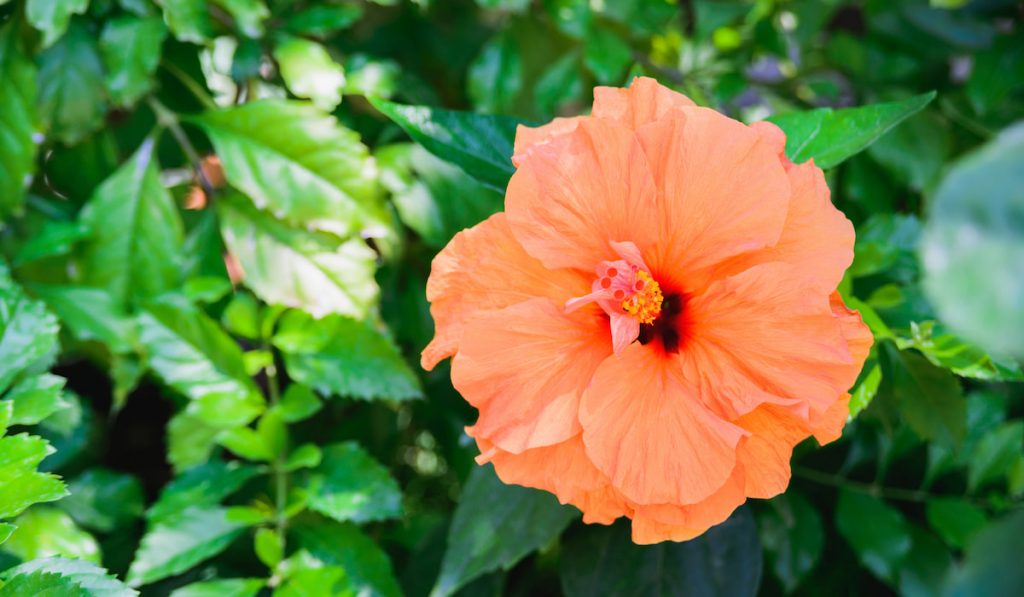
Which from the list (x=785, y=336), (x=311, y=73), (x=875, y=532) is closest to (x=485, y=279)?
(x=785, y=336)

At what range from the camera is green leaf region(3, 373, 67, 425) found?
1.88 feet

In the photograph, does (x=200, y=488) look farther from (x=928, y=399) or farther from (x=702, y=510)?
(x=928, y=399)

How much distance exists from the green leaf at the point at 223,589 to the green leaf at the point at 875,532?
518mm

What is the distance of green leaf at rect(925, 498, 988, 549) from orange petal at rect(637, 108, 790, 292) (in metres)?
0.45

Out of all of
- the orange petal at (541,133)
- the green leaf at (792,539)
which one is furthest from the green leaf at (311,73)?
the green leaf at (792,539)

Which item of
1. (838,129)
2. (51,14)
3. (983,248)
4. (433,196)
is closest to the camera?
(983,248)

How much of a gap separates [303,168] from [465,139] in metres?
0.22

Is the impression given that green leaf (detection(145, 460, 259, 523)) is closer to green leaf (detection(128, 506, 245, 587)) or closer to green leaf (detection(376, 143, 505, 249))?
green leaf (detection(128, 506, 245, 587))

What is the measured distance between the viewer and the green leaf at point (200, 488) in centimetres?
69

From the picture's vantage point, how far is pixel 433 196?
809mm

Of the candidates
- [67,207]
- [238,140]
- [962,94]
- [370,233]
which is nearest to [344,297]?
[370,233]

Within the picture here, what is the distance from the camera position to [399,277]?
913mm

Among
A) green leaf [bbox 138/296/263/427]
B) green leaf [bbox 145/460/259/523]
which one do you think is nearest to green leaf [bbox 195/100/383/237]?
green leaf [bbox 138/296/263/427]

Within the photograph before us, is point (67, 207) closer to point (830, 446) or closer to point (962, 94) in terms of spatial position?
point (830, 446)
